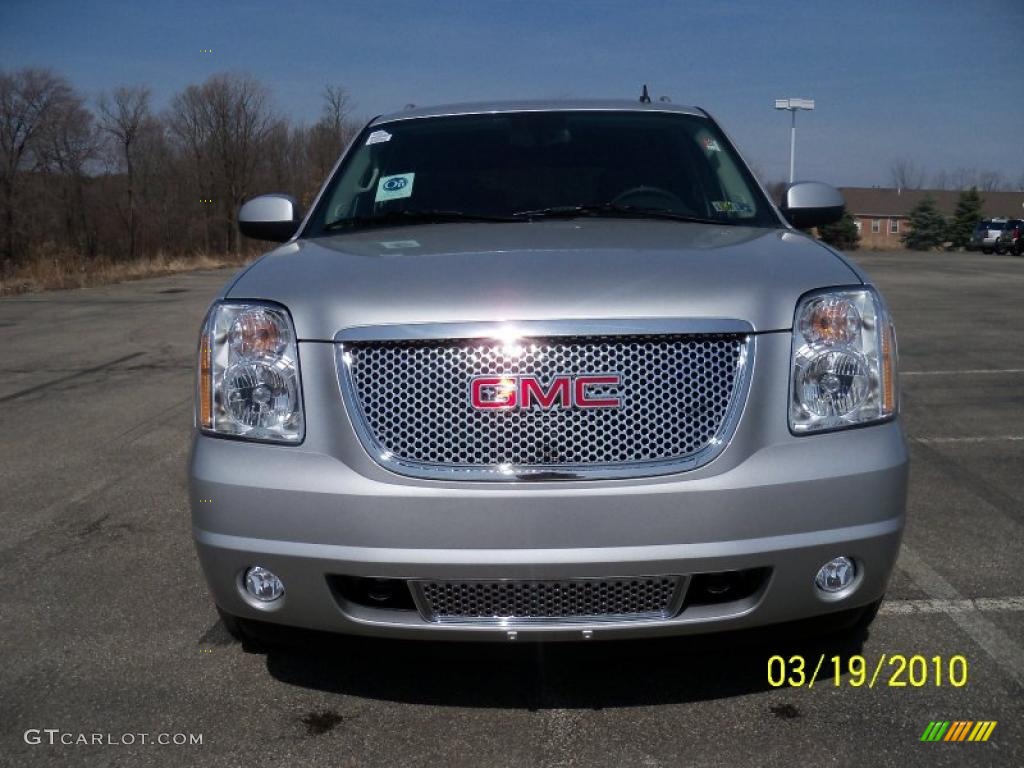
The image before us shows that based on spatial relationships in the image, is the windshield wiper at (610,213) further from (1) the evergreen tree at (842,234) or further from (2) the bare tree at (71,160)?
(2) the bare tree at (71,160)

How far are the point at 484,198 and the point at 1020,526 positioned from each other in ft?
9.05

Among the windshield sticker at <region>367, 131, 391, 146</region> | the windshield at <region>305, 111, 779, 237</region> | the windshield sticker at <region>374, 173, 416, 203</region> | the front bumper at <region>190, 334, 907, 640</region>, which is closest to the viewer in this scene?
the front bumper at <region>190, 334, 907, 640</region>

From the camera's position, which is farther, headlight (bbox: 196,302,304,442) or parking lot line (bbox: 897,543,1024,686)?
parking lot line (bbox: 897,543,1024,686)

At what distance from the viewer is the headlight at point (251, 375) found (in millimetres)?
2498

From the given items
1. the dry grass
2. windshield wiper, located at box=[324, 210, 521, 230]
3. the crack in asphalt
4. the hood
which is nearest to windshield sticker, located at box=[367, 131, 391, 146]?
windshield wiper, located at box=[324, 210, 521, 230]

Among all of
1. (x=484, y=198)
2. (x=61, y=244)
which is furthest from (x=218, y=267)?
(x=484, y=198)

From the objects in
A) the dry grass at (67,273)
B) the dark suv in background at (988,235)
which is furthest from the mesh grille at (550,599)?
the dark suv in background at (988,235)

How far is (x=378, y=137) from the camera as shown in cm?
418

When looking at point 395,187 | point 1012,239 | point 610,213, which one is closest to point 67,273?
point 395,187

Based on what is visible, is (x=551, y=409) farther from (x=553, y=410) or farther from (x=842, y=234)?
(x=842, y=234)

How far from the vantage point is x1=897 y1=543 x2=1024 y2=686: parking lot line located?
2941 millimetres

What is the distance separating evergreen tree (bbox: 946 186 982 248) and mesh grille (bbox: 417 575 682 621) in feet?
215

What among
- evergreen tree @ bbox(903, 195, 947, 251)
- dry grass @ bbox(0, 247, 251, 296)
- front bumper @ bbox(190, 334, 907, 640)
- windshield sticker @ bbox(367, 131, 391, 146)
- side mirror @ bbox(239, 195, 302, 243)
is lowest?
evergreen tree @ bbox(903, 195, 947, 251)

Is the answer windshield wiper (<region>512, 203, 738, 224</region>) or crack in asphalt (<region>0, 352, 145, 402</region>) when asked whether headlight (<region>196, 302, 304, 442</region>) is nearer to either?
windshield wiper (<region>512, 203, 738, 224</region>)
